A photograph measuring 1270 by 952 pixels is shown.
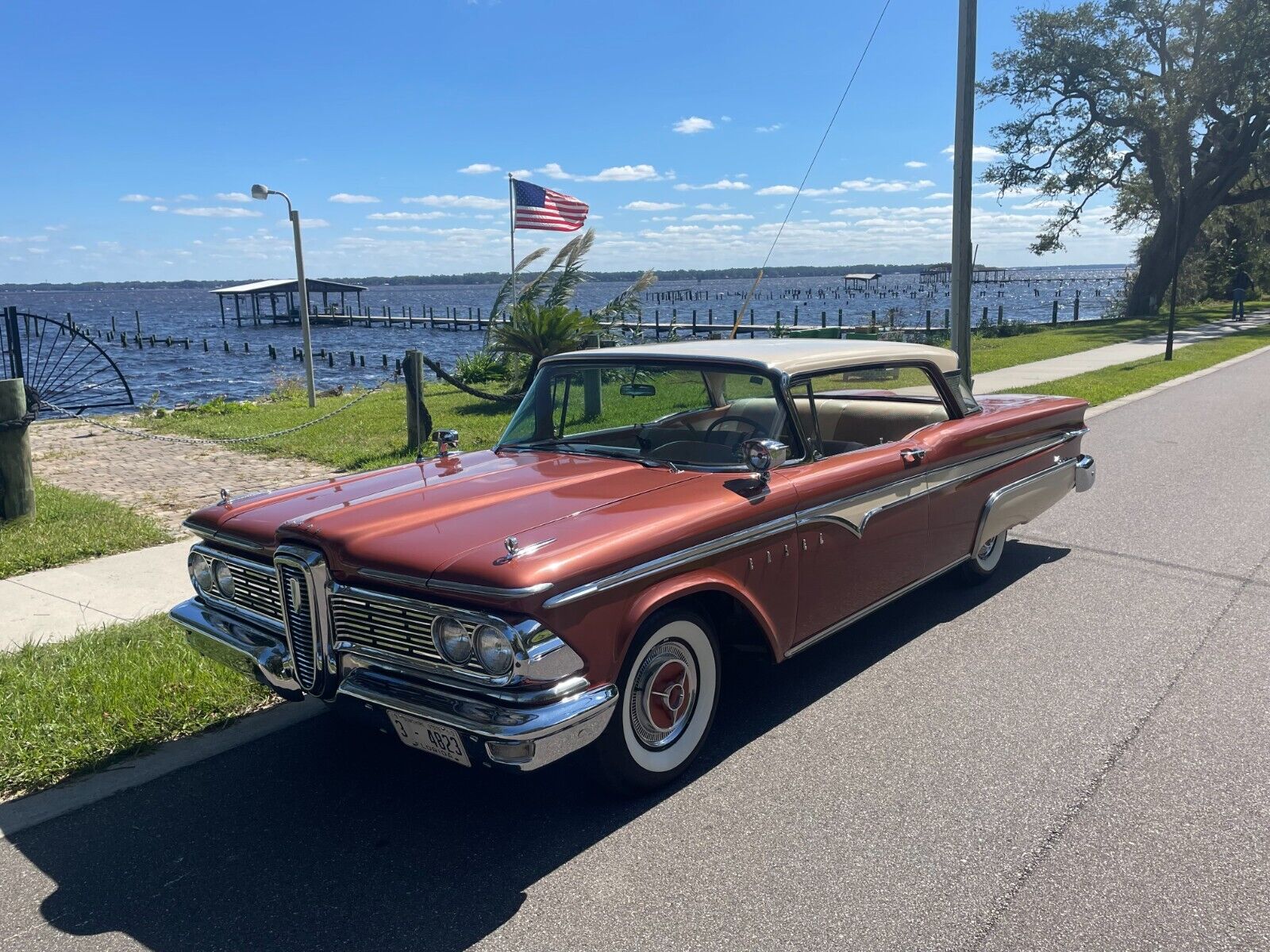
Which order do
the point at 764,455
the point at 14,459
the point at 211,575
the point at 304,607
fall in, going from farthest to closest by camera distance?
the point at 14,459
the point at 211,575
the point at 764,455
the point at 304,607

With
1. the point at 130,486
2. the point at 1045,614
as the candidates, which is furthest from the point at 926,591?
the point at 130,486

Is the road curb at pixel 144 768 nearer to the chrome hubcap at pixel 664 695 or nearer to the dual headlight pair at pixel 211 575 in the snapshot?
the dual headlight pair at pixel 211 575

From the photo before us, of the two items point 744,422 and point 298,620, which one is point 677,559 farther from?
point 298,620

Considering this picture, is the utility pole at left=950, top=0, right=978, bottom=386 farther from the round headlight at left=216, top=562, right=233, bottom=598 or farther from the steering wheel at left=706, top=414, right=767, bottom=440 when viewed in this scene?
the round headlight at left=216, top=562, right=233, bottom=598

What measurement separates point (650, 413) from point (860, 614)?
1.35 metres

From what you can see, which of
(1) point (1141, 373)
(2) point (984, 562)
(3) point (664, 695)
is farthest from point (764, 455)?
(1) point (1141, 373)

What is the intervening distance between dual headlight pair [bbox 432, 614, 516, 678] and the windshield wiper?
1.39 m

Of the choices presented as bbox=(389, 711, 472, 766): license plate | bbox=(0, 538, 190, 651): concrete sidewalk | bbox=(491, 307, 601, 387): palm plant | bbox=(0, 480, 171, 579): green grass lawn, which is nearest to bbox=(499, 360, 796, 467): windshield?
bbox=(389, 711, 472, 766): license plate

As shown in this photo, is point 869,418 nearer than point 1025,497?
Yes

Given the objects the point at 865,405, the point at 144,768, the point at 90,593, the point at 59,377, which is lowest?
the point at 59,377

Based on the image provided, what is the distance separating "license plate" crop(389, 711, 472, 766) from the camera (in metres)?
3.10

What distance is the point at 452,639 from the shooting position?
3184 mm

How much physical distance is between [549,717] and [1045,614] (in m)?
3.48

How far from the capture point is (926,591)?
5980 millimetres
